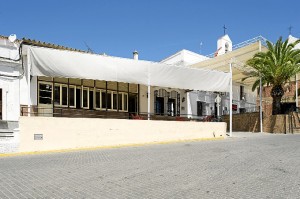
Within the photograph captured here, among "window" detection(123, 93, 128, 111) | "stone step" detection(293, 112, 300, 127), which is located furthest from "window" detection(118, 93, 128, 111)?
"stone step" detection(293, 112, 300, 127)

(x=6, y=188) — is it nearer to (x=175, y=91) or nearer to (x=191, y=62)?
Result: (x=175, y=91)

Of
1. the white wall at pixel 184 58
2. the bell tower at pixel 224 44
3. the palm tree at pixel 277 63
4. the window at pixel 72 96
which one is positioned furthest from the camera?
the bell tower at pixel 224 44

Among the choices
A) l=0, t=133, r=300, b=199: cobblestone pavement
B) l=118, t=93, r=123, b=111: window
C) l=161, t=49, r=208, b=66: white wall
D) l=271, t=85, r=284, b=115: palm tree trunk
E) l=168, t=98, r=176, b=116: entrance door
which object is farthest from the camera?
l=161, t=49, r=208, b=66: white wall

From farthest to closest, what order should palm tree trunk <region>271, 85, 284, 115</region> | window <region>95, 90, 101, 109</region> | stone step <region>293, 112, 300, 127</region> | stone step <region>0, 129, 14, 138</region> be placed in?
palm tree trunk <region>271, 85, 284, 115</region>
stone step <region>293, 112, 300, 127</region>
window <region>95, 90, 101, 109</region>
stone step <region>0, 129, 14, 138</region>

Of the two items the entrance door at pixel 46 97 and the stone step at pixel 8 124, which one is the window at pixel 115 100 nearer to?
the entrance door at pixel 46 97

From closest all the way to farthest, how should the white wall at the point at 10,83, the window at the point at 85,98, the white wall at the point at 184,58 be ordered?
the white wall at the point at 10,83 < the window at the point at 85,98 < the white wall at the point at 184,58

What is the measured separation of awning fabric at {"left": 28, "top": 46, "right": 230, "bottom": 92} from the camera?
14.2 metres

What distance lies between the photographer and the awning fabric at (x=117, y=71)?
14195mm

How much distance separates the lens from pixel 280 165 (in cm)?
909

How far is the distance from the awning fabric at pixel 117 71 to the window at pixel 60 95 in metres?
2.41

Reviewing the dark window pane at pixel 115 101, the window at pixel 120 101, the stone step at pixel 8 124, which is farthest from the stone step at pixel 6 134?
the window at pixel 120 101

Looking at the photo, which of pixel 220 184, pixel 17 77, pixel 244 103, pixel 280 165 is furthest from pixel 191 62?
pixel 220 184

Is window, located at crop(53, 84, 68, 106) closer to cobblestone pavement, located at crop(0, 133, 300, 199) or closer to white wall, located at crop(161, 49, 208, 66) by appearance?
cobblestone pavement, located at crop(0, 133, 300, 199)

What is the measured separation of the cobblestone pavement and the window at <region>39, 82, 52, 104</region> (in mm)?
6015
